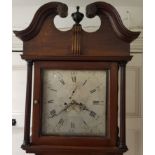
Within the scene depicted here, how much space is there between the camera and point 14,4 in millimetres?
1414

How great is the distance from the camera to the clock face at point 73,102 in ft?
3.30

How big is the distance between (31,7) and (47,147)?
0.86 m

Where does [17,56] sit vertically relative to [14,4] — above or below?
below

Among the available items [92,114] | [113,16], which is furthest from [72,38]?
[92,114]

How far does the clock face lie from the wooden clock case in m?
0.03

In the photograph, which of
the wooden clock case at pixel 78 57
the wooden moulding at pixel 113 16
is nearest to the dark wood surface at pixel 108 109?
the wooden clock case at pixel 78 57

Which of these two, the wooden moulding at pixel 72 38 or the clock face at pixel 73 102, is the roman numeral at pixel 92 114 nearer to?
the clock face at pixel 73 102

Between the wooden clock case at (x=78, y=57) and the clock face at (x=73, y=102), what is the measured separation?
0.08 ft

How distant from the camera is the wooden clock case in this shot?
0.99 m

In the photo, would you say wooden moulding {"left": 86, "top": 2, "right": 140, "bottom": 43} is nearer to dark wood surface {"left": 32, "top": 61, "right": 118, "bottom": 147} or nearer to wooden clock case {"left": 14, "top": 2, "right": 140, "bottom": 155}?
wooden clock case {"left": 14, "top": 2, "right": 140, "bottom": 155}

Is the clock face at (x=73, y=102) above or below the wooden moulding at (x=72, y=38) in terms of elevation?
below

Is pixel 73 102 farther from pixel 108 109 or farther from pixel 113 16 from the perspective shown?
pixel 113 16
